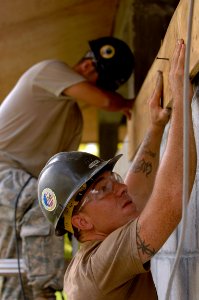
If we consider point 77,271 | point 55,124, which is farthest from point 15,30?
point 77,271

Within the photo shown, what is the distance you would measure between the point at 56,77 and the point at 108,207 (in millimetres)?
2110

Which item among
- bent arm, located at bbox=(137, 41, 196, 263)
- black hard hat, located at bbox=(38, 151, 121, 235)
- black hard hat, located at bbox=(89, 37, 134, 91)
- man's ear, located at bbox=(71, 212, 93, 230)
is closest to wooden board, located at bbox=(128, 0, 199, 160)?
bent arm, located at bbox=(137, 41, 196, 263)

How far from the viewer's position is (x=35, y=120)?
4613 millimetres

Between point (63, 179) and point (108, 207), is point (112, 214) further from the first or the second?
point (63, 179)

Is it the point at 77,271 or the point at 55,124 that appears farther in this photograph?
the point at 55,124

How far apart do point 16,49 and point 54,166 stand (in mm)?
3499

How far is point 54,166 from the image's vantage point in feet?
8.89

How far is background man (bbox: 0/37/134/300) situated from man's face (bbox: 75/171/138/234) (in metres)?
1.73

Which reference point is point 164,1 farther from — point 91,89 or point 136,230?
point 136,230

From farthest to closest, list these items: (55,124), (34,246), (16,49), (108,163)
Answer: (16,49)
(55,124)
(34,246)
(108,163)

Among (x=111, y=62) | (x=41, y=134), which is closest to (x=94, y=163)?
(x=41, y=134)

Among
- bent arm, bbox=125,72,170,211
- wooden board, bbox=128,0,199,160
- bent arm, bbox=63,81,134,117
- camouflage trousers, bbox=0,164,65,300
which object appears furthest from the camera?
bent arm, bbox=63,81,134,117

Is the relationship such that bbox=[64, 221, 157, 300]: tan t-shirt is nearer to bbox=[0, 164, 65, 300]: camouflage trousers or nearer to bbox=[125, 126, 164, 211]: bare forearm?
bbox=[125, 126, 164, 211]: bare forearm

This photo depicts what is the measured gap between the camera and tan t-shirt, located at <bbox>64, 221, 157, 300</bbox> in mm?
2254
